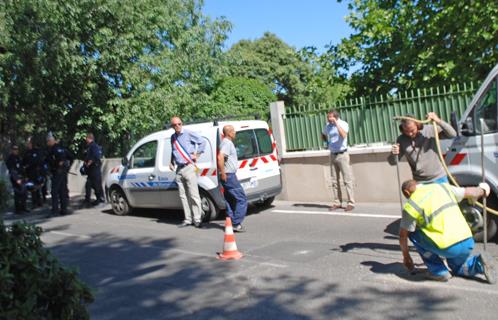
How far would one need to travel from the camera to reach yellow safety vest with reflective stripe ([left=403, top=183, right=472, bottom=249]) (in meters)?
5.05

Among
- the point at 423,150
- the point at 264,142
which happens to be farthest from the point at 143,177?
the point at 423,150

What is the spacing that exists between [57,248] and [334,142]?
515 cm

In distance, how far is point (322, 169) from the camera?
1177 centimetres

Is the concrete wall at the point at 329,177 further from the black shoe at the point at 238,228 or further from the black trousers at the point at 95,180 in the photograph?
the black trousers at the point at 95,180

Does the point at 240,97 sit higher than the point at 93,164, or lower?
higher

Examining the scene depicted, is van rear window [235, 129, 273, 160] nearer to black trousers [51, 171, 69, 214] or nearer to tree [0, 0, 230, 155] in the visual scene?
black trousers [51, 171, 69, 214]

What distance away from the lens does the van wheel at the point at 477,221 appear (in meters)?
6.66

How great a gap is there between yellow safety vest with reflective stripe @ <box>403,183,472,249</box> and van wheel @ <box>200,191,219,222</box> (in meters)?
5.21

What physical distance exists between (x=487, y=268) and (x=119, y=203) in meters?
8.41

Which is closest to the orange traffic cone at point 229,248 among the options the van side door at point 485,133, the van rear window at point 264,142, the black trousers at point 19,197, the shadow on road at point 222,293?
the shadow on road at point 222,293

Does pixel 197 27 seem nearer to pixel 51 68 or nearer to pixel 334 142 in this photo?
pixel 51 68

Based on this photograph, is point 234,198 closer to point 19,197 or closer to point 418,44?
point 19,197

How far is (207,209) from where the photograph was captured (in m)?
10.0

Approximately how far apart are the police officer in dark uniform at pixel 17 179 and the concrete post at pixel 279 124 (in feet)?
20.0
